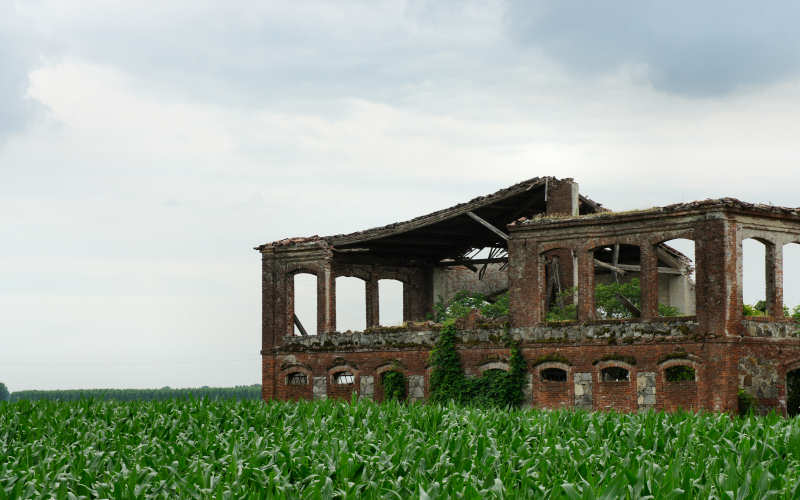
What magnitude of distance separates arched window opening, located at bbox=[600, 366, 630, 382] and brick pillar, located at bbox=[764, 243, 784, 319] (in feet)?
14.3

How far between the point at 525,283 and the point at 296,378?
9.84 metres

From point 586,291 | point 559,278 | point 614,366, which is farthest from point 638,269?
point 614,366

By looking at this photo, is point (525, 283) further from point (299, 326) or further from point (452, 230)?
point (299, 326)

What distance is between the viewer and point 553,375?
94.9ft

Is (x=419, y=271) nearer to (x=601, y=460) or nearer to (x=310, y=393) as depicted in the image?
(x=310, y=393)

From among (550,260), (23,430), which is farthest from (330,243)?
(23,430)

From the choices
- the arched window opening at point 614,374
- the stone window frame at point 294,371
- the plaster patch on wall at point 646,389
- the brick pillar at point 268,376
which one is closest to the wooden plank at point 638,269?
the arched window opening at point 614,374

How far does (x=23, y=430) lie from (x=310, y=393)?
15.5 metres

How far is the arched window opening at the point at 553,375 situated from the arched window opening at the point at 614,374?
1.25 m

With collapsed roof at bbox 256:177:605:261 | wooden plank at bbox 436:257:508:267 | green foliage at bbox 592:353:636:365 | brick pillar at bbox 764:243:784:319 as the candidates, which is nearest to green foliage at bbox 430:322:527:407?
green foliage at bbox 592:353:636:365

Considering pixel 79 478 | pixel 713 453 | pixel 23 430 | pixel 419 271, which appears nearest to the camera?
pixel 79 478

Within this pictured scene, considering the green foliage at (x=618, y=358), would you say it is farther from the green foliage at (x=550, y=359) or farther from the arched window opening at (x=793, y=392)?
the arched window opening at (x=793, y=392)

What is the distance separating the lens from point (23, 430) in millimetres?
18641

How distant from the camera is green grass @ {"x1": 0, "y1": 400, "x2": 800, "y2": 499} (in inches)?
413
